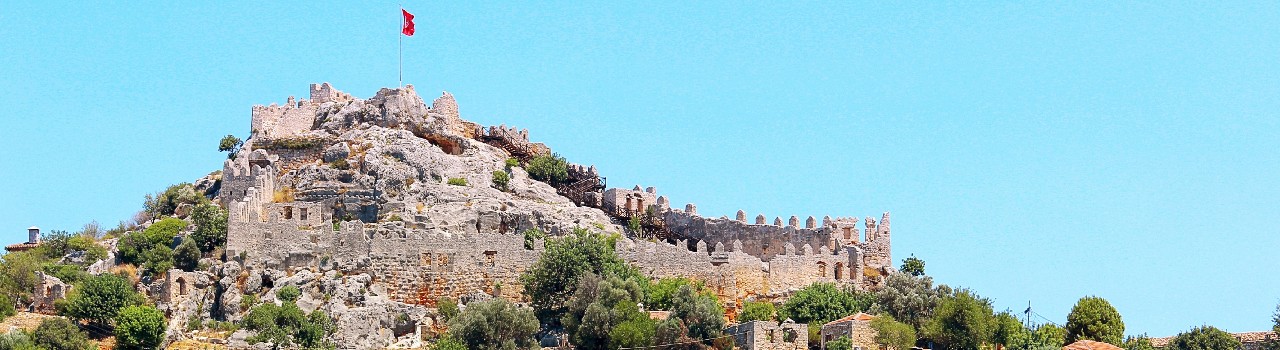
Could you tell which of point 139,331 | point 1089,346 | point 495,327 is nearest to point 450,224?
point 495,327

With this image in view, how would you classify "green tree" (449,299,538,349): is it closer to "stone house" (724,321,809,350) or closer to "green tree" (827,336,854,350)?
"stone house" (724,321,809,350)

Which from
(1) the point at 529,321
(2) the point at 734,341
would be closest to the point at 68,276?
(1) the point at 529,321

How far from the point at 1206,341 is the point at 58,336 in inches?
1535

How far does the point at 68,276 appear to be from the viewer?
8250 centimetres

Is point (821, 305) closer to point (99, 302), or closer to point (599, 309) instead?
point (599, 309)

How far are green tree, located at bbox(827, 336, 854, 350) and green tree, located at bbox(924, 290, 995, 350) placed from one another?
3.76 m

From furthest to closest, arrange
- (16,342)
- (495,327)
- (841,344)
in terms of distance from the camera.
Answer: (841,344), (495,327), (16,342)

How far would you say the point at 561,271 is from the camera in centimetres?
8044

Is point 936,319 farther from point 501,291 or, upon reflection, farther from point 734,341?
point 501,291

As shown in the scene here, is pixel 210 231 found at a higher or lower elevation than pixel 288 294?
higher

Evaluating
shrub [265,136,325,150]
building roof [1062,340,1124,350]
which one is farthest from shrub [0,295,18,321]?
building roof [1062,340,1124,350]

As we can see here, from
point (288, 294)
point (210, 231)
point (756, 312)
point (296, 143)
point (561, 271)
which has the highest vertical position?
point (296, 143)

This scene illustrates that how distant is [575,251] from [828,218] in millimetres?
11738

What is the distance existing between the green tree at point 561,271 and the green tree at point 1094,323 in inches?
616
